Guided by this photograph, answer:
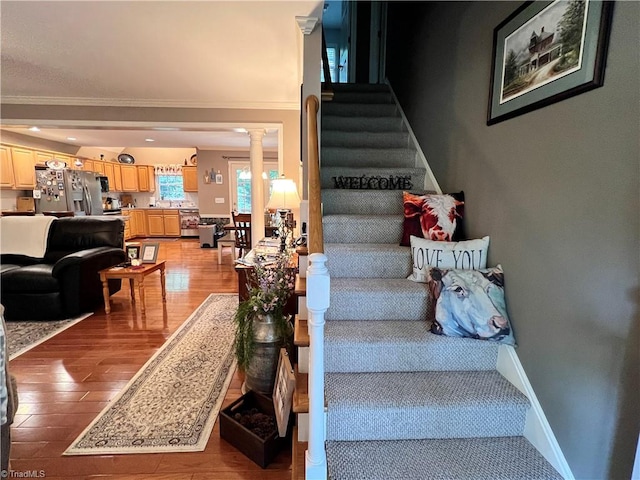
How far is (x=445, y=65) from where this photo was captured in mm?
2328

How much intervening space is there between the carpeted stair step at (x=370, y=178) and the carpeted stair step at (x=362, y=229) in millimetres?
482

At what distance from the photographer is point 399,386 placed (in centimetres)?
149

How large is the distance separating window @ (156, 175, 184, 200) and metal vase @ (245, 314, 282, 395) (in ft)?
27.1

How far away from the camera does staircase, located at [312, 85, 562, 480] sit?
4.21 feet

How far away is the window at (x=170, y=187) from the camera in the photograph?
9117 mm

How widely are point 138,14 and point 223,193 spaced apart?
6.44 metres

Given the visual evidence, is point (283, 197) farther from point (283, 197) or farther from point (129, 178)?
point (129, 178)

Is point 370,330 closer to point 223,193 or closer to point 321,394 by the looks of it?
point 321,394

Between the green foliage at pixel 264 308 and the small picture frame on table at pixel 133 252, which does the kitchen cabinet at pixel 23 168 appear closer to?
the small picture frame on table at pixel 133 252

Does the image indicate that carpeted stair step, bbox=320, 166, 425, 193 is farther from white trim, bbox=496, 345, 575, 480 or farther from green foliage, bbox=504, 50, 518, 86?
white trim, bbox=496, 345, 575, 480

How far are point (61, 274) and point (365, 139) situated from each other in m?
3.29

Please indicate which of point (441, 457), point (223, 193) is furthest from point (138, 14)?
point (223, 193)

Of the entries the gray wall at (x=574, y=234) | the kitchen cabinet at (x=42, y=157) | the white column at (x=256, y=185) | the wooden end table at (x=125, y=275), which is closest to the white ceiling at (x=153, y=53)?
the white column at (x=256, y=185)

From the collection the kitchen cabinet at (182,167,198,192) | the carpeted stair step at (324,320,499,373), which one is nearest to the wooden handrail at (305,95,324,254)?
the carpeted stair step at (324,320,499,373)
